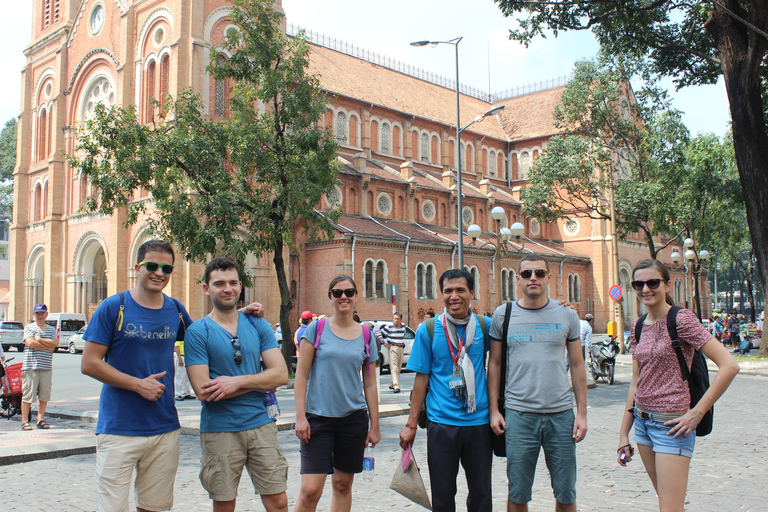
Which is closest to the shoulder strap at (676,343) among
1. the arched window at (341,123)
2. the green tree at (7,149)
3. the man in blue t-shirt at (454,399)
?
the man in blue t-shirt at (454,399)

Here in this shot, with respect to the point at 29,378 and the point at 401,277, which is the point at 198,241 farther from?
the point at 401,277

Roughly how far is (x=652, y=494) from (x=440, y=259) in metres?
30.7

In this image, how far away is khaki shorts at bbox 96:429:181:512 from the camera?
12.4 ft

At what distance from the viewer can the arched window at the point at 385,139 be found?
43.0 m

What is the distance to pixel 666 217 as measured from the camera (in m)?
29.9

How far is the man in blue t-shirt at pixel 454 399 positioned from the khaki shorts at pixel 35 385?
820 cm

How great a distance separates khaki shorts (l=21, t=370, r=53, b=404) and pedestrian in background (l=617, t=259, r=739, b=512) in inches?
364

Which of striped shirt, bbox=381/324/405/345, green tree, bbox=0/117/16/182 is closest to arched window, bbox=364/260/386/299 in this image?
striped shirt, bbox=381/324/405/345

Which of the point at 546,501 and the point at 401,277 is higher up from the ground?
the point at 401,277

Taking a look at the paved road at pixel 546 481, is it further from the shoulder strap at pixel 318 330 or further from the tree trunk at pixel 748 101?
the tree trunk at pixel 748 101

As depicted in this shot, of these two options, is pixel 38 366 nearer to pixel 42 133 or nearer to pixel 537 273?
pixel 537 273

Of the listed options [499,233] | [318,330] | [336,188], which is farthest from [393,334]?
[336,188]

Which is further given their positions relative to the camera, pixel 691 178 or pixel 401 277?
pixel 401 277

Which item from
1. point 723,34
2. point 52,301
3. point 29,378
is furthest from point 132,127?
point 52,301
